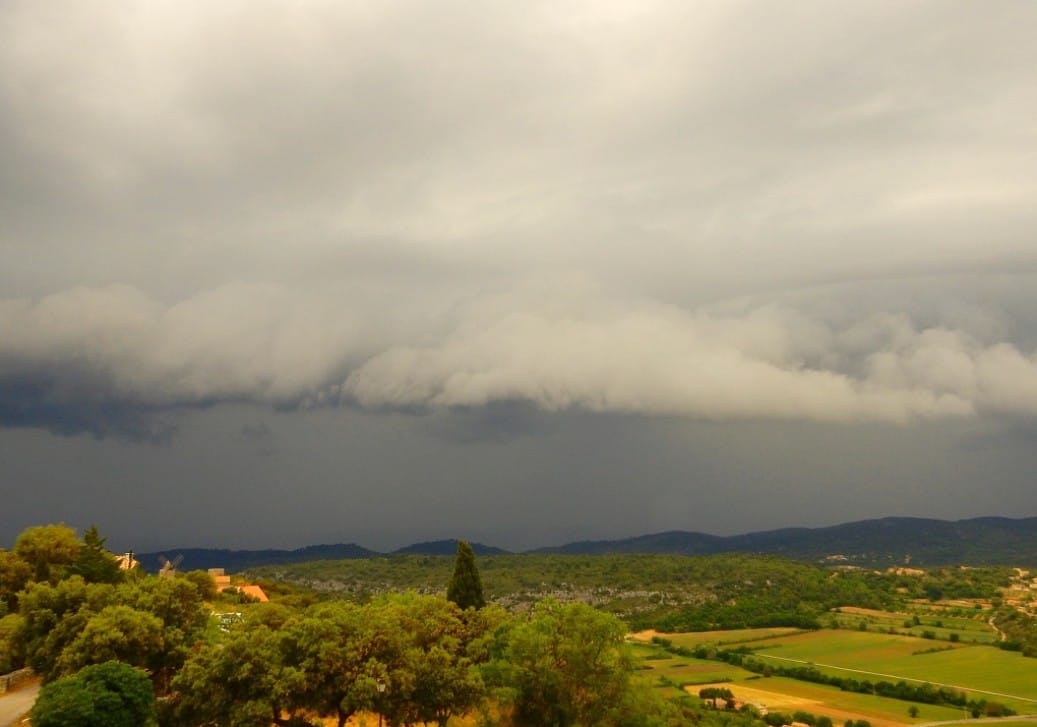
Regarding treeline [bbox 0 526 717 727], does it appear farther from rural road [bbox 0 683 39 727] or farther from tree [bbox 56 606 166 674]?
rural road [bbox 0 683 39 727]

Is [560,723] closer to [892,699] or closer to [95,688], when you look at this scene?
[95,688]

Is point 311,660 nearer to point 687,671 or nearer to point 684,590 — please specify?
point 687,671

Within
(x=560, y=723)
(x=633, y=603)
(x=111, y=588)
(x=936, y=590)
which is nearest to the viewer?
(x=560, y=723)

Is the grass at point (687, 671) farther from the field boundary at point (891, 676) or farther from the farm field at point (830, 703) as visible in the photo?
the field boundary at point (891, 676)

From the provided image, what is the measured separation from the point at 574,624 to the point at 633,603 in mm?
131613

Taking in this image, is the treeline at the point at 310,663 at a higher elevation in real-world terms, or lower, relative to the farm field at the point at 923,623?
higher

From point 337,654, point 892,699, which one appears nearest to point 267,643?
point 337,654

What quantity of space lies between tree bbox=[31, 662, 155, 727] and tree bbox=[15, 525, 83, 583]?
2712 centimetres

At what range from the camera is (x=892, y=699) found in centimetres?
8650

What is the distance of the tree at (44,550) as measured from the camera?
177 ft

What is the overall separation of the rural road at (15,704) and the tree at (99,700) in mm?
7337

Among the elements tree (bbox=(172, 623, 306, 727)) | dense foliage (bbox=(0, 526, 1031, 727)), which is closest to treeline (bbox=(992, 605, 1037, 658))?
dense foliage (bbox=(0, 526, 1031, 727))

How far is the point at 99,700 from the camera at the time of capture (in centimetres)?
2933

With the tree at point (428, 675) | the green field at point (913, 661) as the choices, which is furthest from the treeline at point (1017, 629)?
the tree at point (428, 675)
